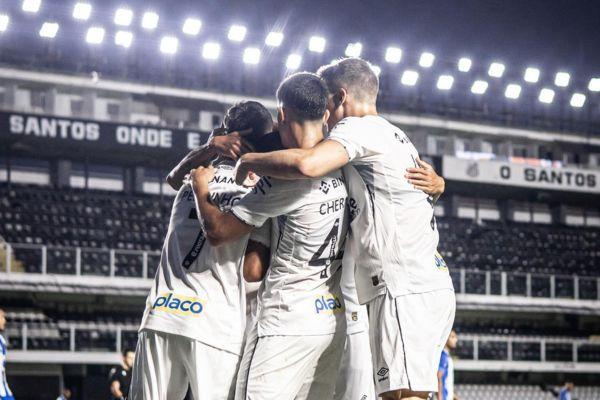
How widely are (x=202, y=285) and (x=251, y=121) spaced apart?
900mm

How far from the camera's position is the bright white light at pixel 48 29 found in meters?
27.8

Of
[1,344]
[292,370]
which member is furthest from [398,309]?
[1,344]

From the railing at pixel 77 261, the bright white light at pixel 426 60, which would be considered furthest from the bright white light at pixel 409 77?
the railing at pixel 77 261

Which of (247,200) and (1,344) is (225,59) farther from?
(247,200)

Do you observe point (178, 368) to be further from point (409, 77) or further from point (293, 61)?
point (409, 77)

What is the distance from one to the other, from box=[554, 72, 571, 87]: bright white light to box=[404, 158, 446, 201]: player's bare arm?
3288 cm

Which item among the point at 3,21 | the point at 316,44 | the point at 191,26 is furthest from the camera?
the point at 316,44

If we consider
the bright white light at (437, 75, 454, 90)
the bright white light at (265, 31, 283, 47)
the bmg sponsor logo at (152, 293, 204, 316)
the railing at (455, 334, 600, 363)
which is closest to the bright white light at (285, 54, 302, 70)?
the bright white light at (265, 31, 283, 47)

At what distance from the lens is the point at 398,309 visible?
481cm

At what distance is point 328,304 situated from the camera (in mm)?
4980

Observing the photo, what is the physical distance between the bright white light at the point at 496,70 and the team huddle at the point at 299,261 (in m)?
31.5

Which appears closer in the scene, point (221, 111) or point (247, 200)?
point (247, 200)

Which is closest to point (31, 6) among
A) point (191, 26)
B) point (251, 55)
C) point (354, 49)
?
point (191, 26)

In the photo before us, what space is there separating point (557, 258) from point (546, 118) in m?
8.29
